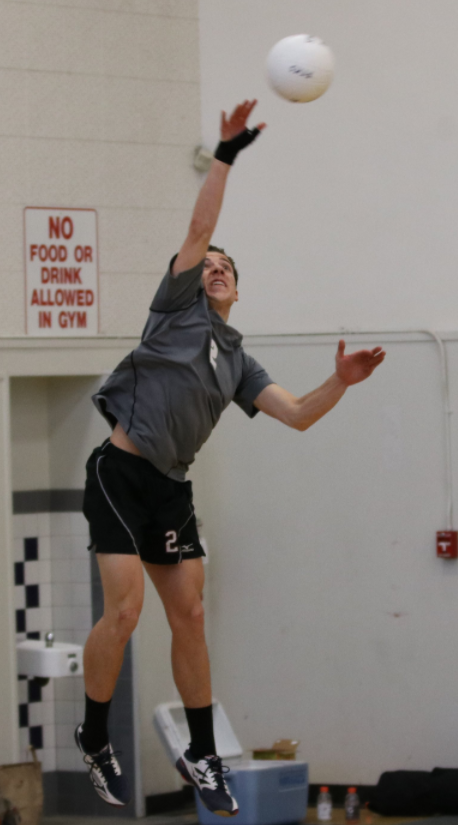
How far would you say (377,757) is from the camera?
519 cm

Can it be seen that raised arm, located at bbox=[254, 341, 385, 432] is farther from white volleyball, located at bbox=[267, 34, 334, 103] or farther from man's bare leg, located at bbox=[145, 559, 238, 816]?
white volleyball, located at bbox=[267, 34, 334, 103]

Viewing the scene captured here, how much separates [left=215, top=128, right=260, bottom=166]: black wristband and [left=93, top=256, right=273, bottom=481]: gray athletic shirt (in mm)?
333

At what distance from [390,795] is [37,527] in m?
2.15

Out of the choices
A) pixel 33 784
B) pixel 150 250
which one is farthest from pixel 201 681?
pixel 150 250

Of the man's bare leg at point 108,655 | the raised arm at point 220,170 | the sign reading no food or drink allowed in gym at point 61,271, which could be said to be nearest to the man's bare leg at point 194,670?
the man's bare leg at point 108,655

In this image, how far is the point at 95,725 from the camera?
2980mm

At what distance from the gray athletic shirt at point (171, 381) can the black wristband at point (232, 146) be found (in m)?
0.33

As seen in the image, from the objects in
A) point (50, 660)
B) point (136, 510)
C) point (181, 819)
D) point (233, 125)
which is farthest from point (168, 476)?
point (181, 819)

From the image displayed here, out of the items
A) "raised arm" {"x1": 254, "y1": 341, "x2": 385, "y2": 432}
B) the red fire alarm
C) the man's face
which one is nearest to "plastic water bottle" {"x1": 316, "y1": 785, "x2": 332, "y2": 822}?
the red fire alarm

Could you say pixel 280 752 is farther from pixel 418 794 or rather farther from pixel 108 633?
pixel 108 633

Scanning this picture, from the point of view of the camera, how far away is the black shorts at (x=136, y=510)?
9.40 ft

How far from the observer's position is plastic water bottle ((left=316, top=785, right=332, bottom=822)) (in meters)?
4.97

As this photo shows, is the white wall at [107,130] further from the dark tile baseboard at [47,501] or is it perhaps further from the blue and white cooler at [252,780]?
the blue and white cooler at [252,780]

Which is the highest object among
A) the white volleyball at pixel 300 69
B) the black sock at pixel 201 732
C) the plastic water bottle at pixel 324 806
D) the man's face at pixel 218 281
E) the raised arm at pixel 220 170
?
the white volleyball at pixel 300 69
